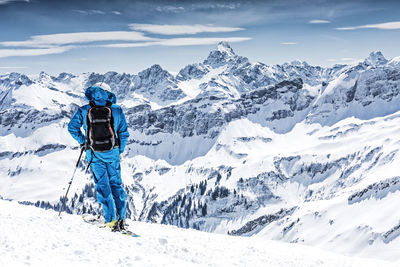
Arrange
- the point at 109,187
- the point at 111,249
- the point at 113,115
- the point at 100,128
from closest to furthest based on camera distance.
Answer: the point at 111,249 < the point at 100,128 < the point at 113,115 < the point at 109,187

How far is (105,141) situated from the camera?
13664mm

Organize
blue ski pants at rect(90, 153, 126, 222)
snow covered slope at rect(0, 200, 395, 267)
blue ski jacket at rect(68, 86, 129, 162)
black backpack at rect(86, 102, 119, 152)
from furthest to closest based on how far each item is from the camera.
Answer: blue ski pants at rect(90, 153, 126, 222), blue ski jacket at rect(68, 86, 129, 162), black backpack at rect(86, 102, 119, 152), snow covered slope at rect(0, 200, 395, 267)

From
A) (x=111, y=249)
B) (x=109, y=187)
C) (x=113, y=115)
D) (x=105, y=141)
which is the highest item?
(x=113, y=115)

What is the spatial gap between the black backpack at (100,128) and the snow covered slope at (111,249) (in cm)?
317

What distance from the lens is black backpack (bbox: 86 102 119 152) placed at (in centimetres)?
1353

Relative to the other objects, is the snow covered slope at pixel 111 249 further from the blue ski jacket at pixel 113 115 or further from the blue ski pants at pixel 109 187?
the blue ski jacket at pixel 113 115

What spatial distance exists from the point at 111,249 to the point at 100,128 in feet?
14.7

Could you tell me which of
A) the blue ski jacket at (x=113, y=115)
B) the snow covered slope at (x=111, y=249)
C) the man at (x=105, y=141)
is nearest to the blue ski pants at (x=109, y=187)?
the man at (x=105, y=141)

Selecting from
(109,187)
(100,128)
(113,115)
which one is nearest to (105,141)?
(100,128)

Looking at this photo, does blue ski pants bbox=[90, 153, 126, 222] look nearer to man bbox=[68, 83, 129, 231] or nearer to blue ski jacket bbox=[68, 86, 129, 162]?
man bbox=[68, 83, 129, 231]

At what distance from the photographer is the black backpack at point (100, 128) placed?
1353 centimetres

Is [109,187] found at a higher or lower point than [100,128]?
lower

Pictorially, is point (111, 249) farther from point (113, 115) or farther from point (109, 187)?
point (113, 115)

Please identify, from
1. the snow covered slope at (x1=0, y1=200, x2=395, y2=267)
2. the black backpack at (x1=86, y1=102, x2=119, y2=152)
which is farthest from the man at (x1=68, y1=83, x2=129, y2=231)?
the snow covered slope at (x1=0, y1=200, x2=395, y2=267)
